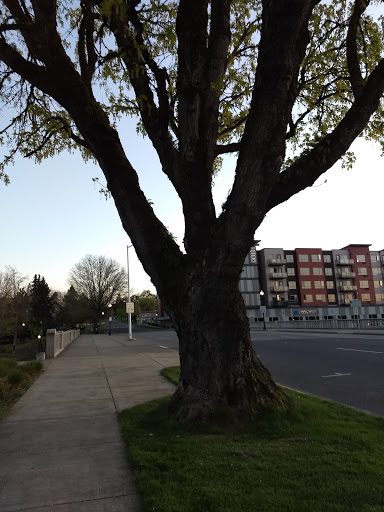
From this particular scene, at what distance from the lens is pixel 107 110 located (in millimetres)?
8320

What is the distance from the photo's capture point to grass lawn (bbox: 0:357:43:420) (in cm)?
779

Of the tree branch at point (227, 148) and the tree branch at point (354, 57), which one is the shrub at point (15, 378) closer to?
the tree branch at point (227, 148)

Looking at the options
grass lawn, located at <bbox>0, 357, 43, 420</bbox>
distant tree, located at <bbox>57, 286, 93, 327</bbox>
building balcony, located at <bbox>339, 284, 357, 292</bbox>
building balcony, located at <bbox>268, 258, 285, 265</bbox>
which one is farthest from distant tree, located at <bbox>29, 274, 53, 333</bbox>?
building balcony, located at <bbox>339, 284, 357, 292</bbox>

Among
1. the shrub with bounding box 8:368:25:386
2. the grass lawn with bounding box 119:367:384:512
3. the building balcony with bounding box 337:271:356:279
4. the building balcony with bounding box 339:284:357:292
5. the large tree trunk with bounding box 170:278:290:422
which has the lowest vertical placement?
the grass lawn with bounding box 119:367:384:512

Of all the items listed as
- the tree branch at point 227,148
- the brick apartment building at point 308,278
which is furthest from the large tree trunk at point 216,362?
the brick apartment building at point 308,278

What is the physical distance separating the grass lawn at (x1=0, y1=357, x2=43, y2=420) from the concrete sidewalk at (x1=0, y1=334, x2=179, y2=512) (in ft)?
0.73

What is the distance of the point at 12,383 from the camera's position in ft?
31.2

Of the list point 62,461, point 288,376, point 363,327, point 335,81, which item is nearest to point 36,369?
point 288,376

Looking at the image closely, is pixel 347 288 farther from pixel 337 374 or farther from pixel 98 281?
pixel 337 374

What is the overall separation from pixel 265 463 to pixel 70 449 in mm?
2400

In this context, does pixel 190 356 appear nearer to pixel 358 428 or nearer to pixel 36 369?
pixel 358 428

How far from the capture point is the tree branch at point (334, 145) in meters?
5.30

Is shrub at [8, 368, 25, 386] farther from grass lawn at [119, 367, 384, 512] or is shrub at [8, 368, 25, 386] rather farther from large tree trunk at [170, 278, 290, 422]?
large tree trunk at [170, 278, 290, 422]

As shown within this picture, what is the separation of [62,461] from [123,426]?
135 cm
